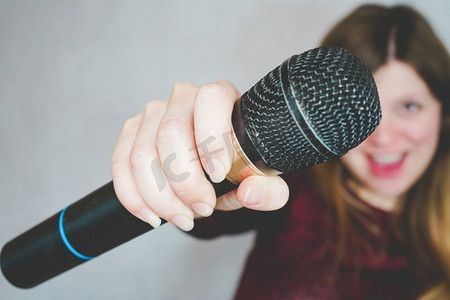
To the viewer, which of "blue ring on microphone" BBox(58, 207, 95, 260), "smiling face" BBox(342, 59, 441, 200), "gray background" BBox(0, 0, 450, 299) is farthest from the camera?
"gray background" BBox(0, 0, 450, 299)

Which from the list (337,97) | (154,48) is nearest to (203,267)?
(154,48)

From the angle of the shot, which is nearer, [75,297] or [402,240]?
[402,240]

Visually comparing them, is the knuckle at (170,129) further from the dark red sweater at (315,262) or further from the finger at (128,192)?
the dark red sweater at (315,262)

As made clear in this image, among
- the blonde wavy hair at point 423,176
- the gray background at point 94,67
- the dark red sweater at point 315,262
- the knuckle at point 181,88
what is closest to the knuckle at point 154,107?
the knuckle at point 181,88

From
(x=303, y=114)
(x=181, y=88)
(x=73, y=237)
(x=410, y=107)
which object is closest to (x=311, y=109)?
(x=303, y=114)

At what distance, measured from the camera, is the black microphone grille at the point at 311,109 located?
13.7 inches

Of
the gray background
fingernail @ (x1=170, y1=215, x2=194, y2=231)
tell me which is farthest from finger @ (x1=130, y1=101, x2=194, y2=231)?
the gray background

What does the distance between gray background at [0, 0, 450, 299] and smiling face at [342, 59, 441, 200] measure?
463mm

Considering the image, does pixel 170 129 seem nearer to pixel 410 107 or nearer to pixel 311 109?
pixel 311 109

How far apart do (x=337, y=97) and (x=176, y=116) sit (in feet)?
0.61

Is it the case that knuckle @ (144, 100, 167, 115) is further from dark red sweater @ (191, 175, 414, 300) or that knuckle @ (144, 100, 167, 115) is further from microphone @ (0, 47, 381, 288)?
dark red sweater @ (191, 175, 414, 300)

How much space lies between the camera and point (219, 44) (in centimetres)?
130

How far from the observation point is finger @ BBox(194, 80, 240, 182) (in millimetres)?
378

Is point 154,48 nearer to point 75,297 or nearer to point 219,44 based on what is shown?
point 219,44
